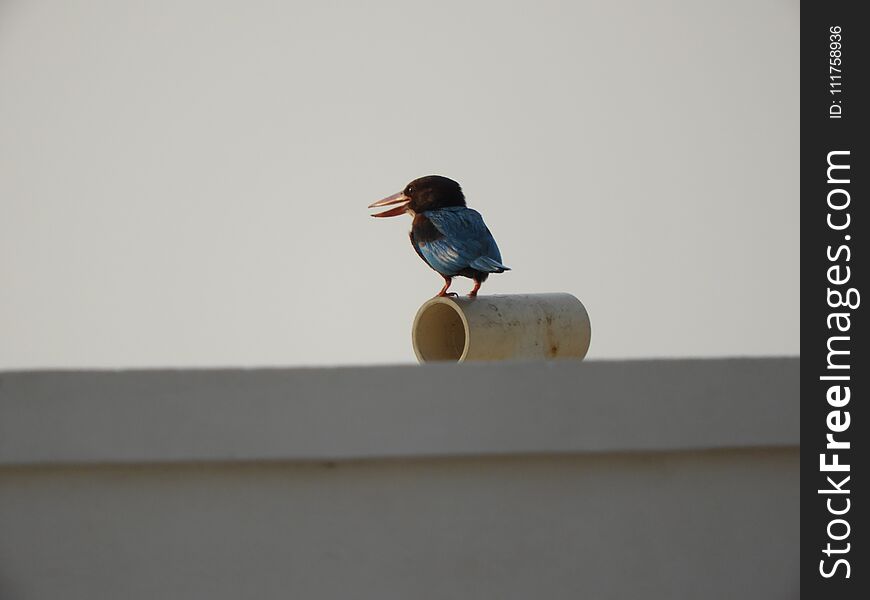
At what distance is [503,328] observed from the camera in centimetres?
343

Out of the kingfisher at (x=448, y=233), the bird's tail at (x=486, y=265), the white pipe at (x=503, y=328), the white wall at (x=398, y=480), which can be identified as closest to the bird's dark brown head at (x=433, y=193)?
the kingfisher at (x=448, y=233)

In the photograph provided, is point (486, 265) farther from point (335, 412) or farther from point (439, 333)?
point (335, 412)

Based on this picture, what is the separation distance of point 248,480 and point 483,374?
0.48 meters

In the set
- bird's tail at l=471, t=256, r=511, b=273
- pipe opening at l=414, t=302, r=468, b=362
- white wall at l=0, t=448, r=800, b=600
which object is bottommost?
white wall at l=0, t=448, r=800, b=600

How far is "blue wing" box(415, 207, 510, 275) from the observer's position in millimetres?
3568

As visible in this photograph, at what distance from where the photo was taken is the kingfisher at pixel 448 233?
3.58 metres

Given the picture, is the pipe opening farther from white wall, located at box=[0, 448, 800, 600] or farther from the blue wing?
white wall, located at box=[0, 448, 800, 600]

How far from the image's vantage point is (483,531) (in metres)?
1.87

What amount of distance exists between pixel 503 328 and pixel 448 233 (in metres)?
0.43

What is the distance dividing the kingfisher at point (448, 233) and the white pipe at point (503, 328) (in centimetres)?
11

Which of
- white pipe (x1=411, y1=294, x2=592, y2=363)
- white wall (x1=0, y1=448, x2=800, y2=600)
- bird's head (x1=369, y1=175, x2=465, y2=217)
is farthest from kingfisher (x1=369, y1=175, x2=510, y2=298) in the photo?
white wall (x1=0, y1=448, x2=800, y2=600)
